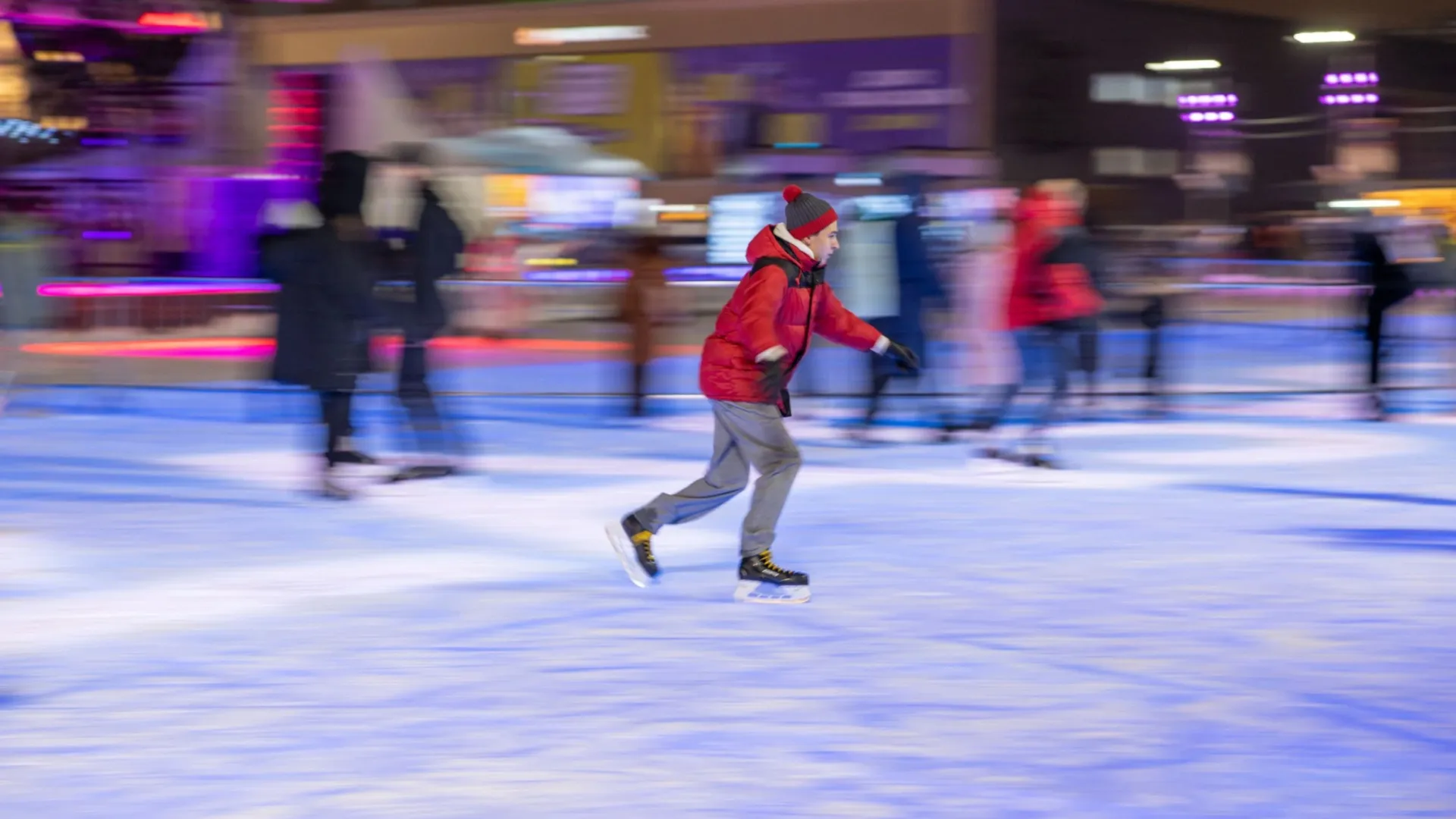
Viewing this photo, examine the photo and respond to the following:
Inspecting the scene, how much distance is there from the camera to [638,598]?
23.9 feet

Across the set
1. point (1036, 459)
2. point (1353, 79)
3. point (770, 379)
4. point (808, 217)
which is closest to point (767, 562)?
point (770, 379)

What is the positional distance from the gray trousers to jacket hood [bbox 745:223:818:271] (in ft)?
1.66

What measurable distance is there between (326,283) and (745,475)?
3.06 m

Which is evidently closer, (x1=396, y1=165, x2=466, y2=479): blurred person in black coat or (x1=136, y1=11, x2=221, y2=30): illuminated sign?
(x1=396, y1=165, x2=466, y2=479): blurred person in black coat

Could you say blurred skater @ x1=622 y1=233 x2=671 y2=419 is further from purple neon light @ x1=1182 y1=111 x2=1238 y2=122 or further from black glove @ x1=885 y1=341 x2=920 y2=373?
purple neon light @ x1=1182 y1=111 x2=1238 y2=122

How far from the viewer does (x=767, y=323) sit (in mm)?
6820

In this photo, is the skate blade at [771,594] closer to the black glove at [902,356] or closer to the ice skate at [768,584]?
the ice skate at [768,584]

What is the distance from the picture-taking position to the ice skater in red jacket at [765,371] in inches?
272

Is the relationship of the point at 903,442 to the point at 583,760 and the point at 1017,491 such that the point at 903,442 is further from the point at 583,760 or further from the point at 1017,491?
the point at 583,760

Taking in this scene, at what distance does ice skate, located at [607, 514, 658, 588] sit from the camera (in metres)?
7.43

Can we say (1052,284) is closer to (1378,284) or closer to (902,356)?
(902,356)

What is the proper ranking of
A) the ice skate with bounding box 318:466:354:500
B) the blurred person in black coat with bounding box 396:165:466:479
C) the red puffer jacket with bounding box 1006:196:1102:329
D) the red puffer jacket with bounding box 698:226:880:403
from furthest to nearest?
the red puffer jacket with bounding box 1006:196:1102:329 < the blurred person in black coat with bounding box 396:165:466:479 < the ice skate with bounding box 318:466:354:500 < the red puffer jacket with bounding box 698:226:880:403

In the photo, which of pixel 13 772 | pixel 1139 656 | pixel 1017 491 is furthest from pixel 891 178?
pixel 13 772

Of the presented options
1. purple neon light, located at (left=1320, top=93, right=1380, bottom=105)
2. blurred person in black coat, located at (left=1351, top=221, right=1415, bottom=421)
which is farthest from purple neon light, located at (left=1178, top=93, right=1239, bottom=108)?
blurred person in black coat, located at (left=1351, top=221, right=1415, bottom=421)
